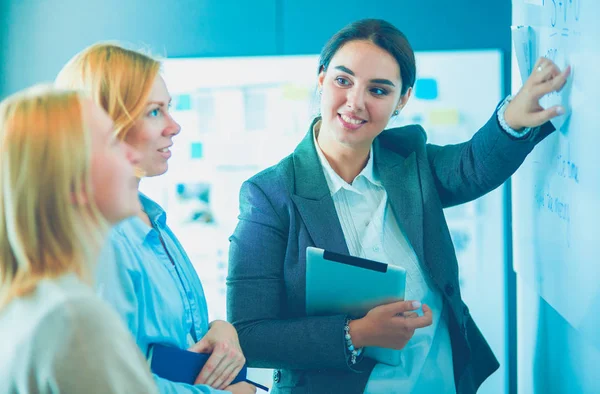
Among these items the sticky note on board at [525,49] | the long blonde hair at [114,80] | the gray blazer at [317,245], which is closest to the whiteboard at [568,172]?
the sticky note on board at [525,49]

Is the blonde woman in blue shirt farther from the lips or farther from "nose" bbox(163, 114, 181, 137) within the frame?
the lips

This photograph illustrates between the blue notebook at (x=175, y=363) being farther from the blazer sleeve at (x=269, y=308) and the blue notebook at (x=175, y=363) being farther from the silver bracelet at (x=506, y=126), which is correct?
the silver bracelet at (x=506, y=126)

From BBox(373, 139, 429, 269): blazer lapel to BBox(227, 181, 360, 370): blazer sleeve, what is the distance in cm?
26

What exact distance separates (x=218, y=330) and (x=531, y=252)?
2.88ft

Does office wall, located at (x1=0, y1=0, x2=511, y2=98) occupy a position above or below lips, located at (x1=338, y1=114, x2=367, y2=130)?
above

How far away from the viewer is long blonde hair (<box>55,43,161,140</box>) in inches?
49.1

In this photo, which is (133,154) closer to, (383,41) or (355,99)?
(355,99)

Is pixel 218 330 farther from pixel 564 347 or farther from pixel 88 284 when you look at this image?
pixel 564 347

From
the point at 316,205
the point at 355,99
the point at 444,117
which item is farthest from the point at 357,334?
the point at 444,117

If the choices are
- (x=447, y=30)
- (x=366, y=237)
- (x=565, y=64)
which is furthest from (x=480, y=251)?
(x=565, y=64)

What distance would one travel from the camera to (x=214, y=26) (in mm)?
2896

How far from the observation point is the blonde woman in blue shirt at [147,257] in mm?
1181

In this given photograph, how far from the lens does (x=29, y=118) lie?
83 cm

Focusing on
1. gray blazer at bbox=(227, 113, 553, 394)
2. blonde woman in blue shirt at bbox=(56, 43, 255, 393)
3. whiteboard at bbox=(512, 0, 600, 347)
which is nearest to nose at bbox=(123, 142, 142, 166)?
blonde woman in blue shirt at bbox=(56, 43, 255, 393)
